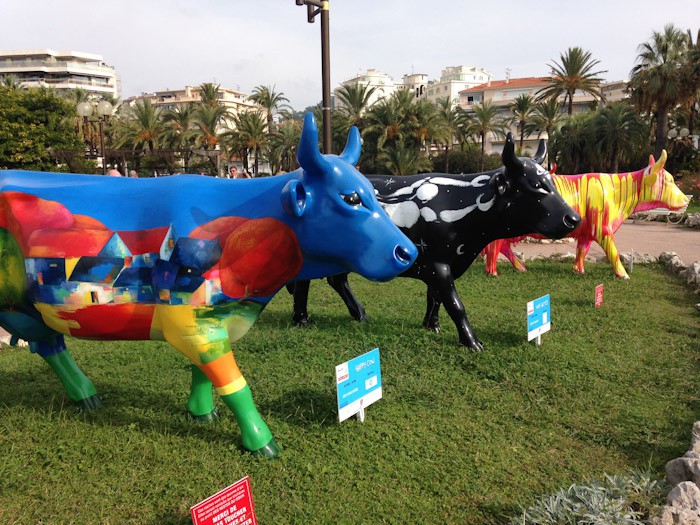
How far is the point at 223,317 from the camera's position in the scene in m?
2.96

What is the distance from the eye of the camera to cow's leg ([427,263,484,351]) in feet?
16.8

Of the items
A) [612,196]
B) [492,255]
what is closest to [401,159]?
[492,255]

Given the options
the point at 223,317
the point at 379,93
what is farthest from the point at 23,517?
the point at 379,93

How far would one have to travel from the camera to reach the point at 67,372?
3826mm

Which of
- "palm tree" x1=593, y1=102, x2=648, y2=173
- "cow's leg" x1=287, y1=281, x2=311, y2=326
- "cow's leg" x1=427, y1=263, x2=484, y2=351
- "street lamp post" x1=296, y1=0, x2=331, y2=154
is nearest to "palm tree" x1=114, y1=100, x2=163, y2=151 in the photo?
"palm tree" x1=593, y1=102, x2=648, y2=173

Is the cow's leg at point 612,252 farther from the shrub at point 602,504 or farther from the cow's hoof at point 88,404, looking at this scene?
the cow's hoof at point 88,404

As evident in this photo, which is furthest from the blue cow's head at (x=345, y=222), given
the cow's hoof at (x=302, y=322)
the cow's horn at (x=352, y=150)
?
the cow's hoof at (x=302, y=322)

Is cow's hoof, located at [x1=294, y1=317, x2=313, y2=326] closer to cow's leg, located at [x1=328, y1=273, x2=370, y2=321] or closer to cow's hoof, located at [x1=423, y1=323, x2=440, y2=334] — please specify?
cow's leg, located at [x1=328, y1=273, x2=370, y2=321]

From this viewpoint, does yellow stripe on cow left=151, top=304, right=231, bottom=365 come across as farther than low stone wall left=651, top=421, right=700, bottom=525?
Yes

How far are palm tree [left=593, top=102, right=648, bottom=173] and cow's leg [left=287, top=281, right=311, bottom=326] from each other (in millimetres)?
25052

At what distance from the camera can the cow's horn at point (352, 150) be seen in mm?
3035

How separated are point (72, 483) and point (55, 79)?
7311 centimetres

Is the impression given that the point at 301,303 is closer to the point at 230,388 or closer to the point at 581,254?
the point at 230,388

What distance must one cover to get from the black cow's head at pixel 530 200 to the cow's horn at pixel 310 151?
2.67 metres
